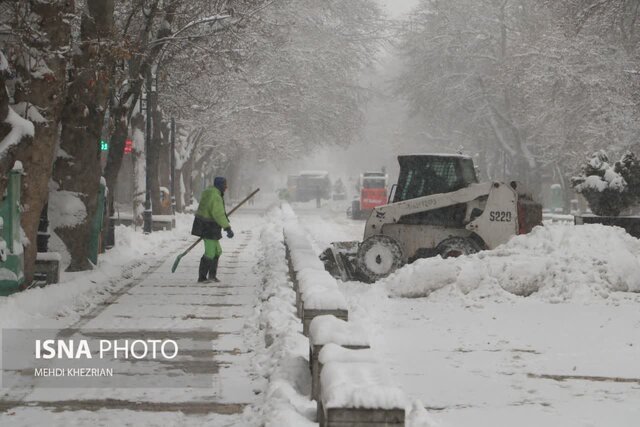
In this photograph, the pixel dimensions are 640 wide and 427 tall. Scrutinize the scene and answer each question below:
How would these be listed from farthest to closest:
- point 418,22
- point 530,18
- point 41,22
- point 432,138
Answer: point 432,138, point 418,22, point 530,18, point 41,22

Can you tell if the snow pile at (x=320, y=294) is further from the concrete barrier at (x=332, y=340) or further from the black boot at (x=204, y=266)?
the black boot at (x=204, y=266)

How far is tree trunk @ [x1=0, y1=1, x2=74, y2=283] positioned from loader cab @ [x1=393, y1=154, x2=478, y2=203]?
7.20 metres

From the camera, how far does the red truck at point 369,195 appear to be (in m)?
47.0

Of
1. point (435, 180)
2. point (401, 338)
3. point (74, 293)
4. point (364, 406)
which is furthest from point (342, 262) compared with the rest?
point (364, 406)

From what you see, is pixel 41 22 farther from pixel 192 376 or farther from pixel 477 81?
pixel 477 81

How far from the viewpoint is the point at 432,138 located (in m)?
63.8

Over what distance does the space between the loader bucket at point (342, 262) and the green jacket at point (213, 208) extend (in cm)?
318

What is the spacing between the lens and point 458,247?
16.9 meters

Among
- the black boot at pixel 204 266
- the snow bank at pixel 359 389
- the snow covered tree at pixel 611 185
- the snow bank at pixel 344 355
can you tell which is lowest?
the black boot at pixel 204 266

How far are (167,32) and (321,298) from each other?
41.7ft

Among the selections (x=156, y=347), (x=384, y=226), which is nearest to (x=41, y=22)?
(x=156, y=347)

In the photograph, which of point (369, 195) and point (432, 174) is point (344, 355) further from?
point (369, 195)

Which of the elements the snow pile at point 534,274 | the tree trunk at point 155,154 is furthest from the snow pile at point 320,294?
the tree trunk at point 155,154

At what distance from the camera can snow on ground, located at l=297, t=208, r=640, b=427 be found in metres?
7.88
